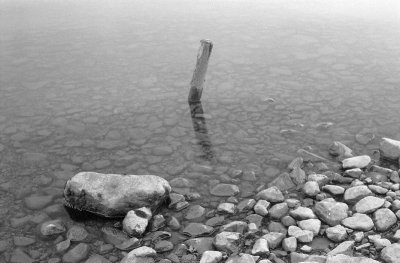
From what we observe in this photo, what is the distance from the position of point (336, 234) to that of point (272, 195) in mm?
1255

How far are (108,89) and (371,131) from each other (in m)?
6.19

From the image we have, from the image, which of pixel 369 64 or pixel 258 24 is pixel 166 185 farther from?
pixel 258 24

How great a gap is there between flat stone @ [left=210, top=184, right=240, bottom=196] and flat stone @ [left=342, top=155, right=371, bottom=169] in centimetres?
198

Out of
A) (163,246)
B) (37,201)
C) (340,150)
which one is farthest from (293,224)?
(37,201)

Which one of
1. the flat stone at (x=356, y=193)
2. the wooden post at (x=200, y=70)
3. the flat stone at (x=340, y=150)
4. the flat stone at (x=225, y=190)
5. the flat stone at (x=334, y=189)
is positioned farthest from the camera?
the wooden post at (x=200, y=70)

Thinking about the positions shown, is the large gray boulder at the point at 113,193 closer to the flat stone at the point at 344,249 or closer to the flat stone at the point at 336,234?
the flat stone at the point at 336,234

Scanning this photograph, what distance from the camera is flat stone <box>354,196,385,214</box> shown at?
6090 millimetres

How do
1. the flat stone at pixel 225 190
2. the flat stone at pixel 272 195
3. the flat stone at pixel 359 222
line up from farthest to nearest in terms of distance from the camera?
the flat stone at pixel 225 190 → the flat stone at pixel 272 195 → the flat stone at pixel 359 222

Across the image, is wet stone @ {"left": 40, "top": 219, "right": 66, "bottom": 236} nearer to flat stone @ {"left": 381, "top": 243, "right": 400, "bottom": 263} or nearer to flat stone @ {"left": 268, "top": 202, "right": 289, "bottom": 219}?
flat stone @ {"left": 268, "top": 202, "right": 289, "bottom": 219}

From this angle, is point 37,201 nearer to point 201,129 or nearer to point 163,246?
point 163,246

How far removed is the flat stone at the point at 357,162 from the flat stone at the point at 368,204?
1137 mm

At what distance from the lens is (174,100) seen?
10258 mm

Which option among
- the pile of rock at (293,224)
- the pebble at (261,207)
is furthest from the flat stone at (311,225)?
the pebble at (261,207)

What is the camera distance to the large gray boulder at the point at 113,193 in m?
6.23
